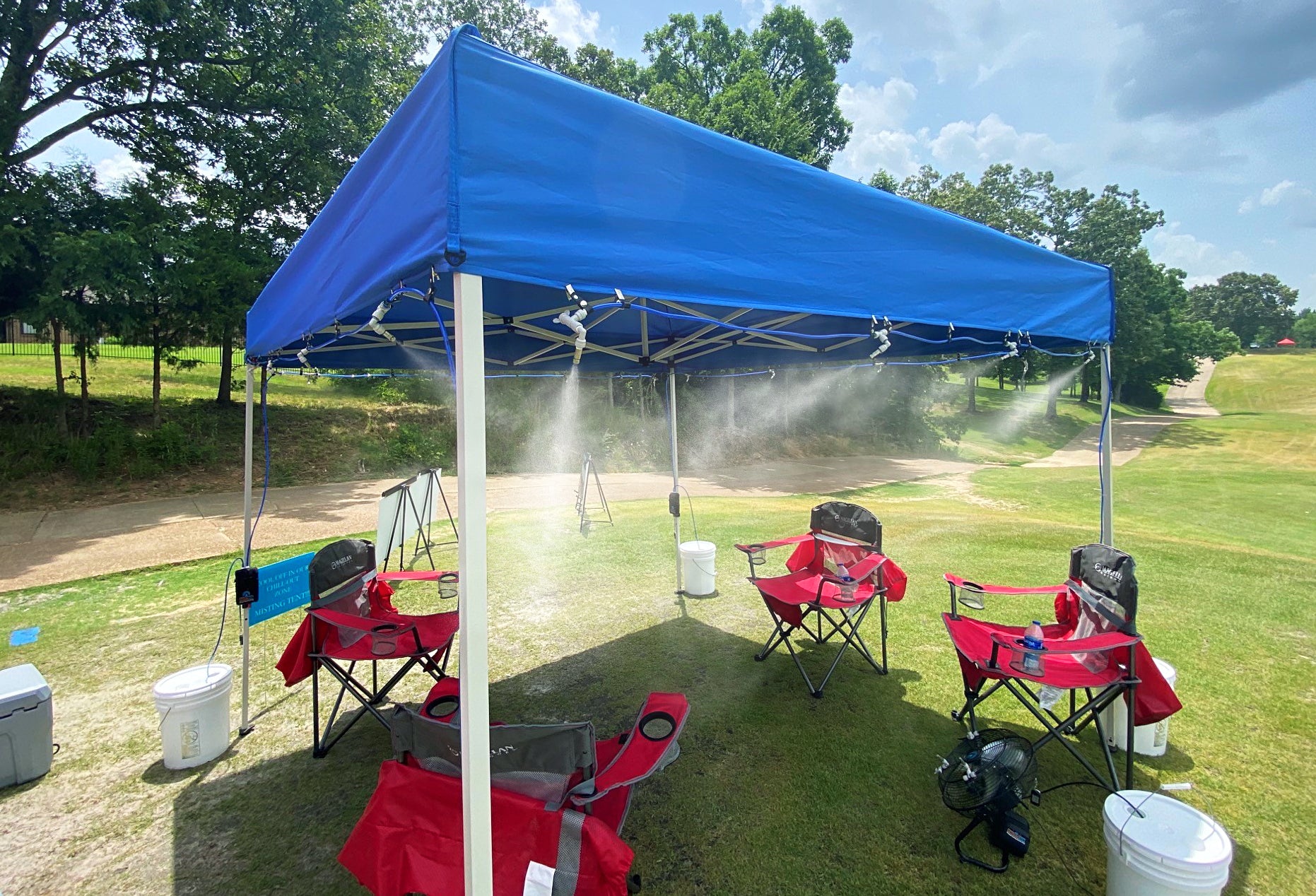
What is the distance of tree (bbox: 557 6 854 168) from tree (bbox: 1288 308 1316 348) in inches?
3088

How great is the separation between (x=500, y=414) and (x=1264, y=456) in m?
23.4

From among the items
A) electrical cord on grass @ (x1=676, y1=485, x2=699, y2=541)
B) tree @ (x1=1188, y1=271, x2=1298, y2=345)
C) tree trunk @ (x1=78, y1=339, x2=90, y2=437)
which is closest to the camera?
electrical cord on grass @ (x1=676, y1=485, x2=699, y2=541)

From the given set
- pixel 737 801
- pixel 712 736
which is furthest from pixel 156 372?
pixel 737 801

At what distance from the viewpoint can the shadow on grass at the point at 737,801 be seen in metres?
1.97

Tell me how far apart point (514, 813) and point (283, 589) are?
1.87 m

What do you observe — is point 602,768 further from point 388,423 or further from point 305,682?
point 388,423

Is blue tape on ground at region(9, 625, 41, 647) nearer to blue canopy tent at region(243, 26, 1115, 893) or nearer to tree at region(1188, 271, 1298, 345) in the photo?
blue canopy tent at region(243, 26, 1115, 893)

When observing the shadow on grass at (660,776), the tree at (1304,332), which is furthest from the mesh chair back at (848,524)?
the tree at (1304,332)

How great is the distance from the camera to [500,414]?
1411cm

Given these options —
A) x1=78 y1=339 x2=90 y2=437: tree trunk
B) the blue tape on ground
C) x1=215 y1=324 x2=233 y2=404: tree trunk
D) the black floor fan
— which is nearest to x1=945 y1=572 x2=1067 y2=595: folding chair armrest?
the black floor fan

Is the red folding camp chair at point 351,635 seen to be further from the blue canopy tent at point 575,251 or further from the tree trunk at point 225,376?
the tree trunk at point 225,376

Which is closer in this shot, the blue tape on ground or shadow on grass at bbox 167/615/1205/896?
shadow on grass at bbox 167/615/1205/896

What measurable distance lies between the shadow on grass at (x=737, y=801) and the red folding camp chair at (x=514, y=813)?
0.54 m

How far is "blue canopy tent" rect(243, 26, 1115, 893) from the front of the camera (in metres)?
1.40
